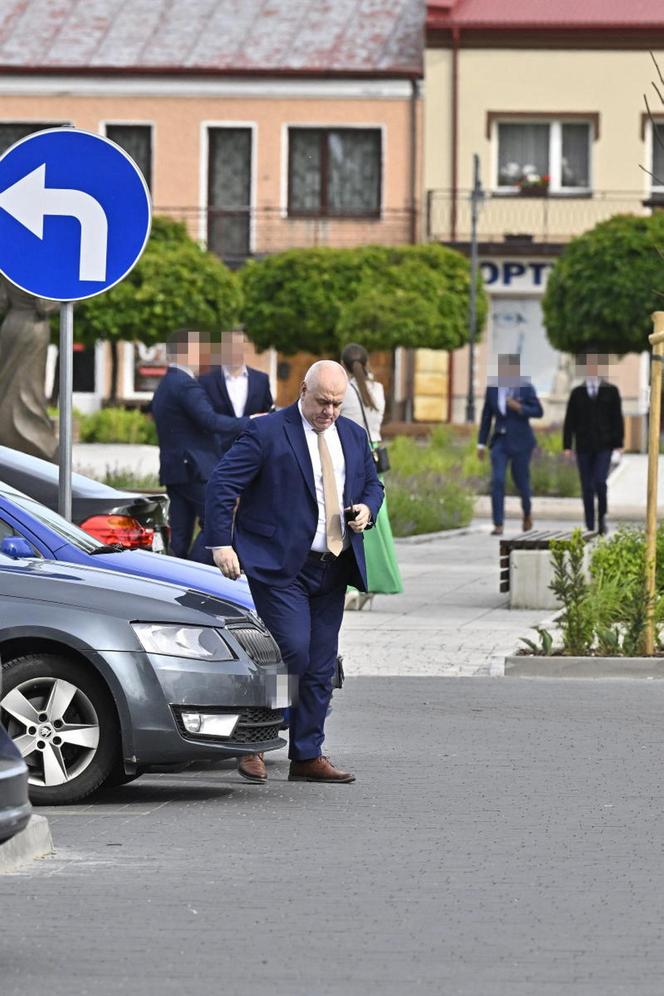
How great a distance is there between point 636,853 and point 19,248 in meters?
4.25

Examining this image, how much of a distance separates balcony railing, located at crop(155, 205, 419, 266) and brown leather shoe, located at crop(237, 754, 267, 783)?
140 feet

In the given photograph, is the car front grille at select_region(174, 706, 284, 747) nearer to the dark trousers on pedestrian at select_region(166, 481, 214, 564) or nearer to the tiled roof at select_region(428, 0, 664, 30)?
the dark trousers on pedestrian at select_region(166, 481, 214, 564)

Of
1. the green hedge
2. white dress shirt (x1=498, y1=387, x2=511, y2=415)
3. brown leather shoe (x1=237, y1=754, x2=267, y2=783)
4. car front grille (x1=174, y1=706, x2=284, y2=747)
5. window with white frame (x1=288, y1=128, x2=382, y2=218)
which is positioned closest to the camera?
car front grille (x1=174, y1=706, x2=284, y2=747)

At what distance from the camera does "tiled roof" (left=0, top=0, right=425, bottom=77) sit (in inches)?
2074

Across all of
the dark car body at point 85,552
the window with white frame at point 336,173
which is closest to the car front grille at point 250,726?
the dark car body at point 85,552

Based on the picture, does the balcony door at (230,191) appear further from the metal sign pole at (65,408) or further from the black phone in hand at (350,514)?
the black phone in hand at (350,514)

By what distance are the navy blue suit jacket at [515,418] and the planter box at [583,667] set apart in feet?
34.7

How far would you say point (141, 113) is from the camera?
174 feet

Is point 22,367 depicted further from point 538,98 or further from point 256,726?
point 538,98

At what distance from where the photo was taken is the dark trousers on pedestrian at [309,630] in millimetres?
9625

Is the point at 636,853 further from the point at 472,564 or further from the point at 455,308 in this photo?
the point at 455,308

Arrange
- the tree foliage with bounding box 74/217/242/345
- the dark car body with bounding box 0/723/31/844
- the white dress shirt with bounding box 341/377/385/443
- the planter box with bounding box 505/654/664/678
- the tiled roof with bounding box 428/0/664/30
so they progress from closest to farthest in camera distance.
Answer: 1. the dark car body with bounding box 0/723/31/844
2. the planter box with bounding box 505/654/664/678
3. the white dress shirt with bounding box 341/377/385/443
4. the tree foliage with bounding box 74/217/242/345
5. the tiled roof with bounding box 428/0/664/30

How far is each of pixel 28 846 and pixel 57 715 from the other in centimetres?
118

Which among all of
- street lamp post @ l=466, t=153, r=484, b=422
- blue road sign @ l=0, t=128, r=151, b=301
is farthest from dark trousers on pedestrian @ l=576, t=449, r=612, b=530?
street lamp post @ l=466, t=153, r=484, b=422
